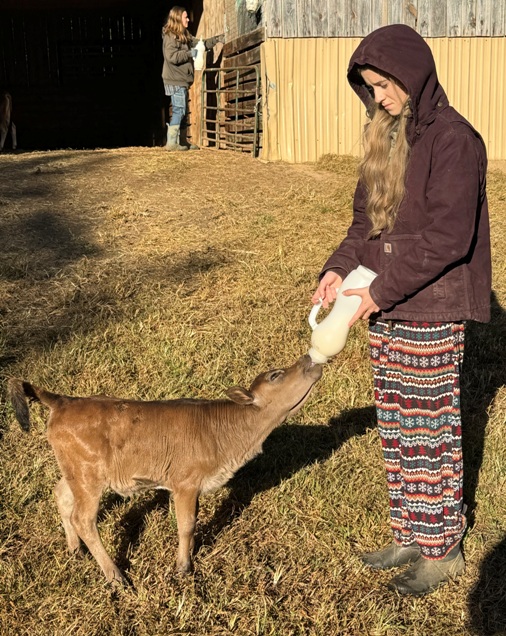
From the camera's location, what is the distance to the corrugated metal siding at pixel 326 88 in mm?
13883

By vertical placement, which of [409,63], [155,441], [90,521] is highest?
[409,63]

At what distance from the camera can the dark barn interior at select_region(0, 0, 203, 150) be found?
2455 centimetres

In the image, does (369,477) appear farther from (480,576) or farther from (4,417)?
(4,417)

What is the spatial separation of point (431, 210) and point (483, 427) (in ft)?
9.14

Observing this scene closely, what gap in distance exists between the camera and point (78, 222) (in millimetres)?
9820

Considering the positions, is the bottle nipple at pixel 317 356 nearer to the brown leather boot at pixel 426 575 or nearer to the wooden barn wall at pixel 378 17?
the brown leather boot at pixel 426 575

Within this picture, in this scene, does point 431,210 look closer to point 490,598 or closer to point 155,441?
point 155,441

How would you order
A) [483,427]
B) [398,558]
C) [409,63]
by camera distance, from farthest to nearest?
[483,427]
[398,558]
[409,63]

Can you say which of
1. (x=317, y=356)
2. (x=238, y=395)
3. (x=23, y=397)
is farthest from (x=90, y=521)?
(x=317, y=356)

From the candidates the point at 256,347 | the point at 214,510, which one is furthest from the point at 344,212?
the point at 214,510

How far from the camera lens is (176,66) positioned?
49.2ft

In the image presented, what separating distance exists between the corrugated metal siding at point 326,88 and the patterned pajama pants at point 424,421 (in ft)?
34.0

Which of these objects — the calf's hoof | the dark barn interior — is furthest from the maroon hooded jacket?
the dark barn interior

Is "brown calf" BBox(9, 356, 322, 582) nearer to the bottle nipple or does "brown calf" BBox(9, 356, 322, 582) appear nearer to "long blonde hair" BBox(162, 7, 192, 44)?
the bottle nipple
